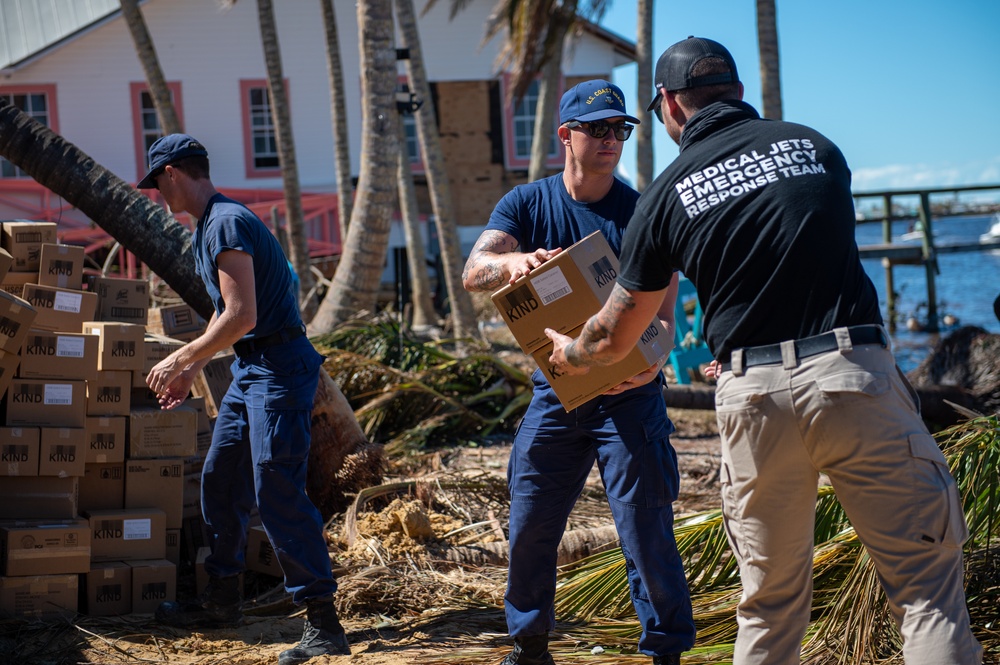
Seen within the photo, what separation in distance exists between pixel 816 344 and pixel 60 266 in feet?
14.4

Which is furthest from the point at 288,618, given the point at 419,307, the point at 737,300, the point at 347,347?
the point at 419,307

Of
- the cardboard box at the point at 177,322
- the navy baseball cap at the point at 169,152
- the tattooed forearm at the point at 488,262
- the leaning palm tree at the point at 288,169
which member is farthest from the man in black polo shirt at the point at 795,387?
the leaning palm tree at the point at 288,169

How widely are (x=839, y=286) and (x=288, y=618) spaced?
3.39 m

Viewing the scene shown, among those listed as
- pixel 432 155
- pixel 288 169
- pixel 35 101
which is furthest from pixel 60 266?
pixel 35 101

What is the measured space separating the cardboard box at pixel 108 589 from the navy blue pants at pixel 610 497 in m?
2.19

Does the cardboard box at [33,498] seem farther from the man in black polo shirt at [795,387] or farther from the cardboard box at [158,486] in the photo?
the man in black polo shirt at [795,387]

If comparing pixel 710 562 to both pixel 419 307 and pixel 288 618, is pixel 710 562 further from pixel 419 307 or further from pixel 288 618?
pixel 419 307

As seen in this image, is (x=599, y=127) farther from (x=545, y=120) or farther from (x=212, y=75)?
(x=212, y=75)

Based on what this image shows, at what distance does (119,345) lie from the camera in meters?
5.30

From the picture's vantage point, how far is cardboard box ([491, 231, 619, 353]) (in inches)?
141

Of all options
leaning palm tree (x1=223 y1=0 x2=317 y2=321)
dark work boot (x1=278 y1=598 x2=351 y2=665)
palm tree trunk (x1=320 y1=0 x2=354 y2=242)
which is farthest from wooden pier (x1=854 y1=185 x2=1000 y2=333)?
dark work boot (x1=278 y1=598 x2=351 y2=665)

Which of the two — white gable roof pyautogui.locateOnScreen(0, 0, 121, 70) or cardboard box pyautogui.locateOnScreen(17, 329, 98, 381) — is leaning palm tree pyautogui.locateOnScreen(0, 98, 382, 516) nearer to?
cardboard box pyautogui.locateOnScreen(17, 329, 98, 381)

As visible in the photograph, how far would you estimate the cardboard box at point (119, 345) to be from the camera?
5.25 meters

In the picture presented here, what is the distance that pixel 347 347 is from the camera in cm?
891
